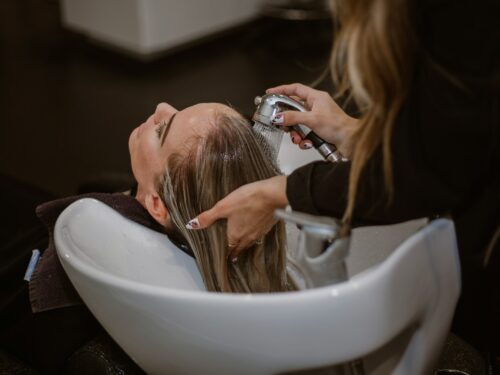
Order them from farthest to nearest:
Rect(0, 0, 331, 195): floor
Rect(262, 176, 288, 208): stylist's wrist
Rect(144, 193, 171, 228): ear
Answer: Rect(0, 0, 331, 195): floor < Rect(144, 193, 171, 228): ear < Rect(262, 176, 288, 208): stylist's wrist

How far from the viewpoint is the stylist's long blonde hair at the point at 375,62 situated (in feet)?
3.16

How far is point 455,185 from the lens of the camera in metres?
1.03

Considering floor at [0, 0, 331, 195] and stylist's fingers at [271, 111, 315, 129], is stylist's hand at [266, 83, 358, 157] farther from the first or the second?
floor at [0, 0, 331, 195]

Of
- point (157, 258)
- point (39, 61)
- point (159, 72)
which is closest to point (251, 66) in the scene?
point (159, 72)

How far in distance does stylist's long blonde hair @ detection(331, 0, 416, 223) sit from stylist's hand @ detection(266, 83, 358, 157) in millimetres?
255

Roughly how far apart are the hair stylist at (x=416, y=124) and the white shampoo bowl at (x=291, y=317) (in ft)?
0.21

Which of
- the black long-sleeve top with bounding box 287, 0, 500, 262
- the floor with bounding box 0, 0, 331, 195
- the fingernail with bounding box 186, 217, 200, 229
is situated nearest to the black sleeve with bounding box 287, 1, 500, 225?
the black long-sleeve top with bounding box 287, 0, 500, 262

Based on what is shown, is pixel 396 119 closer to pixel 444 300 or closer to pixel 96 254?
pixel 444 300

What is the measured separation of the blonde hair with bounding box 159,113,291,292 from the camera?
1282 mm

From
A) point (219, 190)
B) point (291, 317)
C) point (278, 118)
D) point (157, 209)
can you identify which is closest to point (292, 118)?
point (278, 118)

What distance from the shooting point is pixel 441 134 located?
100 centimetres

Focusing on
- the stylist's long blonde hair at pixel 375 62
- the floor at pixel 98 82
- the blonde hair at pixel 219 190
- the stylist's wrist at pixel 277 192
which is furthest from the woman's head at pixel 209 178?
the floor at pixel 98 82

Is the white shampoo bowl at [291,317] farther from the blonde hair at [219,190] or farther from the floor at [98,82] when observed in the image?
the floor at [98,82]

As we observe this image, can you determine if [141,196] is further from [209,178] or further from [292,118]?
[292,118]
